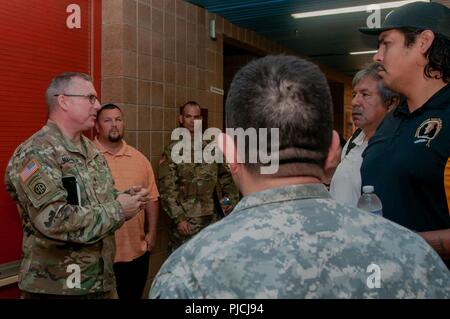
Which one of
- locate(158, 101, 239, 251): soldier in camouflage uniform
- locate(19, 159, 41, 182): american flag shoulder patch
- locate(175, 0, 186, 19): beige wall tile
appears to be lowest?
locate(158, 101, 239, 251): soldier in camouflage uniform

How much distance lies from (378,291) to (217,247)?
277 mm

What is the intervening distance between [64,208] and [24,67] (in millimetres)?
1228

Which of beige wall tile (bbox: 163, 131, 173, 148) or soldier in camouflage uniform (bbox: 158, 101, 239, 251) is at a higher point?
beige wall tile (bbox: 163, 131, 173, 148)

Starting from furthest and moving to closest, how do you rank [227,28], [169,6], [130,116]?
1. [227,28]
2. [169,6]
3. [130,116]

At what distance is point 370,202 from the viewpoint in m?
1.61

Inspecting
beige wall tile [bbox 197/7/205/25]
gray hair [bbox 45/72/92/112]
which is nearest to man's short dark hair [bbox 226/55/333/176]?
gray hair [bbox 45/72/92/112]

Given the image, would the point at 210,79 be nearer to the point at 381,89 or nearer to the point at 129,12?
the point at 129,12

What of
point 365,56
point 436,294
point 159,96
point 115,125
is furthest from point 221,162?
point 365,56

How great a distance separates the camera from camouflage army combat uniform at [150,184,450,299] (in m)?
0.73

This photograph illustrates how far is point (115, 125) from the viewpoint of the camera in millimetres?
3303

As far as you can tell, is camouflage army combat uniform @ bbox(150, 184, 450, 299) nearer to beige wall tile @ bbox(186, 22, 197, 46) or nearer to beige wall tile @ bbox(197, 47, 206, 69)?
beige wall tile @ bbox(186, 22, 197, 46)

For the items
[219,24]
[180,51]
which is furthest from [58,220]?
[219,24]

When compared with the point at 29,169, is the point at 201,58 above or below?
above

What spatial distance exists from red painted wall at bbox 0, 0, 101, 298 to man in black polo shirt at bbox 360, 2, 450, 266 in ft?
6.86
